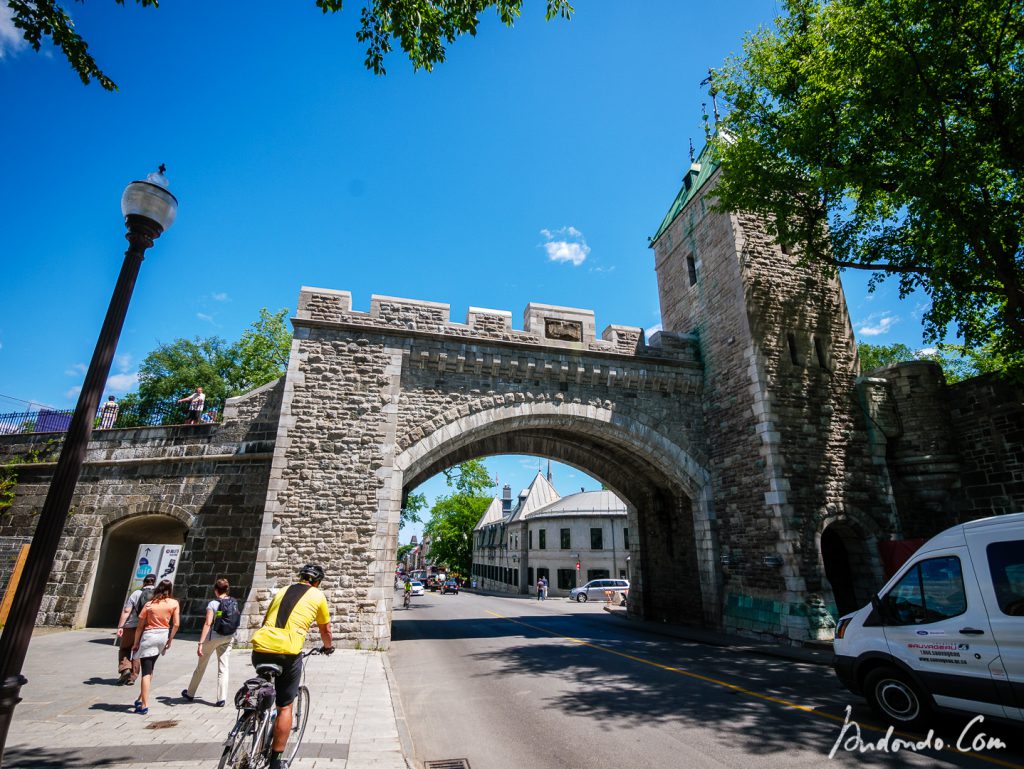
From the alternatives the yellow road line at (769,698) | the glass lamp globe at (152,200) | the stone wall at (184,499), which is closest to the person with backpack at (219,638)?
the glass lamp globe at (152,200)

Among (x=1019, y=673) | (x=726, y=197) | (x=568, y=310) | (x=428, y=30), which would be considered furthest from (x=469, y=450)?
(x=1019, y=673)

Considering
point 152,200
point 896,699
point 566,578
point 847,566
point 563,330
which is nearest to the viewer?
point 152,200

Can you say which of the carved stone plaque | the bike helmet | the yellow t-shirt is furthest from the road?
the carved stone plaque

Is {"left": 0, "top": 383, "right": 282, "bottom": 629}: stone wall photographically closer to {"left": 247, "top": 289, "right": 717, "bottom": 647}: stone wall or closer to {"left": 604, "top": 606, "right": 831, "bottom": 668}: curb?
{"left": 247, "top": 289, "right": 717, "bottom": 647}: stone wall

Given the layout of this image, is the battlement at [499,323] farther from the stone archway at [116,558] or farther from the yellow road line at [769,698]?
the yellow road line at [769,698]

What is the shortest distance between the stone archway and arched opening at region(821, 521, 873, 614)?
16500 millimetres

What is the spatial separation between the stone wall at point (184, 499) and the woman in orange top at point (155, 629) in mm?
5404

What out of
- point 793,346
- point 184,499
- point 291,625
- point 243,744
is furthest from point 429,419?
point 793,346

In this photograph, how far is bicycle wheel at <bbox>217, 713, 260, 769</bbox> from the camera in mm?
3535

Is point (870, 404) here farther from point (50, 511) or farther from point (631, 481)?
point (50, 511)

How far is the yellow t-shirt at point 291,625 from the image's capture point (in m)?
3.86

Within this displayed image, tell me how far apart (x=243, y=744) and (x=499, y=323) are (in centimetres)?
1048

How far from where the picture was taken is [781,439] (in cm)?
1195

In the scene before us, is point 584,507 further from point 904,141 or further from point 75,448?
point 75,448
